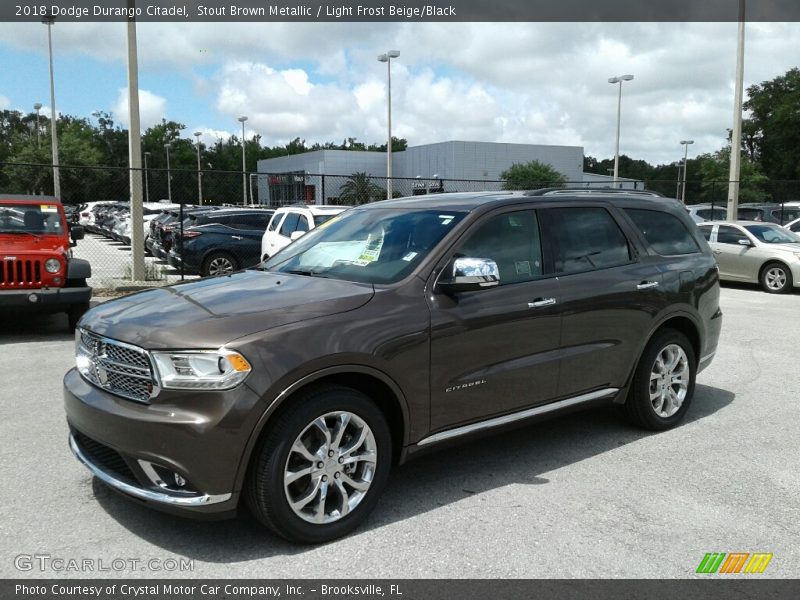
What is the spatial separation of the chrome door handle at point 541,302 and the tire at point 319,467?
51.5 inches

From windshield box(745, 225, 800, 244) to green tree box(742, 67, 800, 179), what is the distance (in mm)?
56157

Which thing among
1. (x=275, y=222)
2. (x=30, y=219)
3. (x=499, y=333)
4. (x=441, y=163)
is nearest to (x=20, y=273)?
(x=30, y=219)

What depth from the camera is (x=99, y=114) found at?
118938mm

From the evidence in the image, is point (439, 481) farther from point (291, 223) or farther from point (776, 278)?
point (776, 278)

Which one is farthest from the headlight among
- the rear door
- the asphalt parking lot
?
the rear door

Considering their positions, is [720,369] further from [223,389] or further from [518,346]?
[223,389]

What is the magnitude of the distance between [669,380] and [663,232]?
1193 millimetres

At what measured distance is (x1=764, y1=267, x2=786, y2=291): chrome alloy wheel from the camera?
15.2 meters

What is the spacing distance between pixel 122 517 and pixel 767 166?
265ft

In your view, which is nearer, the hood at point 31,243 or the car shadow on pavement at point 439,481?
the car shadow on pavement at point 439,481

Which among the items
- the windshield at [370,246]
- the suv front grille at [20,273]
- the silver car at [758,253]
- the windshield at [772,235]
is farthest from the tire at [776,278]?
the suv front grille at [20,273]

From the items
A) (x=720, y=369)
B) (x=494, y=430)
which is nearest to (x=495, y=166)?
(x=720, y=369)

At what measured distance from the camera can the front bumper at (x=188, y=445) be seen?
10.7ft

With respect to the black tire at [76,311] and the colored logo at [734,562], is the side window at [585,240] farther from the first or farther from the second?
the black tire at [76,311]
